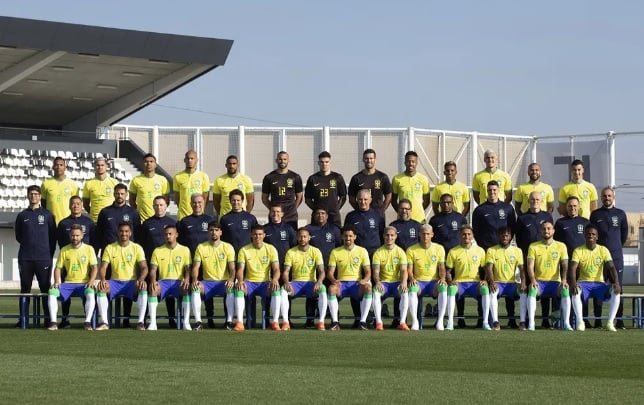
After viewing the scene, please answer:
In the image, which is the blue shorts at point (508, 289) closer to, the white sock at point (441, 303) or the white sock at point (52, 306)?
the white sock at point (441, 303)

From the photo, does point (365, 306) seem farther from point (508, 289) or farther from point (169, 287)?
point (169, 287)

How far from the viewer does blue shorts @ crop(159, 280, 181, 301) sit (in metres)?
15.9

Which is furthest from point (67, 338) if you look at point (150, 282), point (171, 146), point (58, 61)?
point (171, 146)

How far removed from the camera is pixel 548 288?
53.0 feet

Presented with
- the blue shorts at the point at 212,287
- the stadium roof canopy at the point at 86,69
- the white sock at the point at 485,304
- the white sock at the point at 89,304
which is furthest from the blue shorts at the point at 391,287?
the stadium roof canopy at the point at 86,69

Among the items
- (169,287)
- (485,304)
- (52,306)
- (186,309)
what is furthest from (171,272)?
(485,304)

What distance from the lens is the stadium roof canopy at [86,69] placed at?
3344cm

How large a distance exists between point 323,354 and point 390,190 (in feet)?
18.5

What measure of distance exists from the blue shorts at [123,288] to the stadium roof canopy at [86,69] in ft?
57.7

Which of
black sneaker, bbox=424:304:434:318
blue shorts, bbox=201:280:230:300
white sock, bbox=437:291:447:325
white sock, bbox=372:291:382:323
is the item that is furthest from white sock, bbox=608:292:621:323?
blue shorts, bbox=201:280:230:300

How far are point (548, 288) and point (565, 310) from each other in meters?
0.39

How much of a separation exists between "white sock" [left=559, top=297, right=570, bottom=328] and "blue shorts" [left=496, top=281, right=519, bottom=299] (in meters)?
0.61

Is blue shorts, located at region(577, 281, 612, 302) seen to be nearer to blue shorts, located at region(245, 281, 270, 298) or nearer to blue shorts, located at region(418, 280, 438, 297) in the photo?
blue shorts, located at region(418, 280, 438, 297)

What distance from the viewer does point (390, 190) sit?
17188mm
